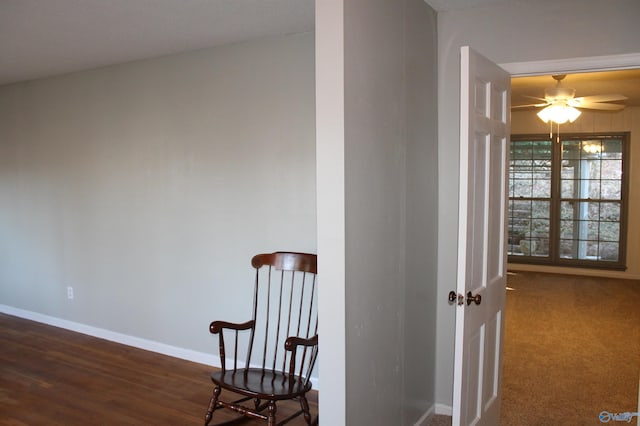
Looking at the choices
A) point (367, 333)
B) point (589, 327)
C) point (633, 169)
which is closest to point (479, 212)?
point (367, 333)

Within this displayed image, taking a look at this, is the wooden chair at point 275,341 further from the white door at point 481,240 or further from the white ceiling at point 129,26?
the white ceiling at point 129,26

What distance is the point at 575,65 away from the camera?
9.16 feet

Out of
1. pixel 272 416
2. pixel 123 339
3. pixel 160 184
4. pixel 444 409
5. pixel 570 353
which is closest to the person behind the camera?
pixel 272 416

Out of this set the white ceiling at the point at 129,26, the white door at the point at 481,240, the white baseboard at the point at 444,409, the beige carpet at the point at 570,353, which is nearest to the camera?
the white door at the point at 481,240

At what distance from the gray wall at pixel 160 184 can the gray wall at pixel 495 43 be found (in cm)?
88

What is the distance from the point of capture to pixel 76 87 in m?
4.66

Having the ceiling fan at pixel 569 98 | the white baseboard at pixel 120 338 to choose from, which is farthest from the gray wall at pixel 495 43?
the ceiling fan at pixel 569 98

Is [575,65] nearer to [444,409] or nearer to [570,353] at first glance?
[444,409]

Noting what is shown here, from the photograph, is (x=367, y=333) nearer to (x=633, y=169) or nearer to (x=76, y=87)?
(x=76, y=87)

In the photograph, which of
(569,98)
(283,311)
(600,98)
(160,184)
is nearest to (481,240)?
(283,311)

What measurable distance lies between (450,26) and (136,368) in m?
3.24

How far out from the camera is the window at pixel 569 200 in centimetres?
752

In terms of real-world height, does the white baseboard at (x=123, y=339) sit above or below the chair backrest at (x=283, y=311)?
below

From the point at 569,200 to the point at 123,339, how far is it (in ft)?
21.3
